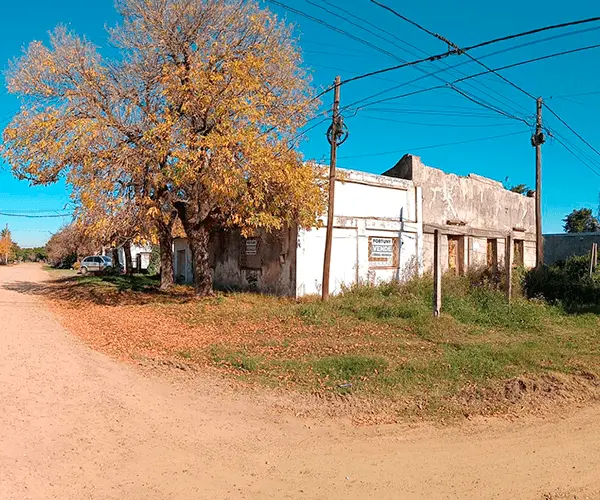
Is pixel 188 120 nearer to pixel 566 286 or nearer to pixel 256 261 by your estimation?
pixel 256 261

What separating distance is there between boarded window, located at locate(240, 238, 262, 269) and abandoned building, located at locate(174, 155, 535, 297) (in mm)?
36

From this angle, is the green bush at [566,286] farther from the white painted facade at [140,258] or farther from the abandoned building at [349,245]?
the white painted facade at [140,258]

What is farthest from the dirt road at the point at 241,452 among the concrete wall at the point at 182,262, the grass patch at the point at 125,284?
the concrete wall at the point at 182,262

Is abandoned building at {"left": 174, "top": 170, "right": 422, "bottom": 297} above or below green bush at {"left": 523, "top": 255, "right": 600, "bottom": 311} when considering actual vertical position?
above

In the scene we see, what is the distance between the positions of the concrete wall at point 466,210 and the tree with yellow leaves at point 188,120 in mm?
5595

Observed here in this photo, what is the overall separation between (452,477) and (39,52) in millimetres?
16494

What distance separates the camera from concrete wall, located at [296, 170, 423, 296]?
16047 mm

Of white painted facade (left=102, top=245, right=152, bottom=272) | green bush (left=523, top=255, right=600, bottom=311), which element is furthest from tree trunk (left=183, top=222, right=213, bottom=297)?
white painted facade (left=102, top=245, right=152, bottom=272)

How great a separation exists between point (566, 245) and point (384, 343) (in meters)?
26.4

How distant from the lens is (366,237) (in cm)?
1688

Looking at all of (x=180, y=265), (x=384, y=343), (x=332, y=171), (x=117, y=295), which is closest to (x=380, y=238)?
(x=332, y=171)

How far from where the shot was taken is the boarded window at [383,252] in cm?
1711

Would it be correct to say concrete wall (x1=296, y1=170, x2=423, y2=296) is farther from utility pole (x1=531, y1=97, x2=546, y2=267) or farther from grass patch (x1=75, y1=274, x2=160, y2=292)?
grass patch (x1=75, y1=274, x2=160, y2=292)

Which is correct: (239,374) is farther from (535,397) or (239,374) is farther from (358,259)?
(358,259)
